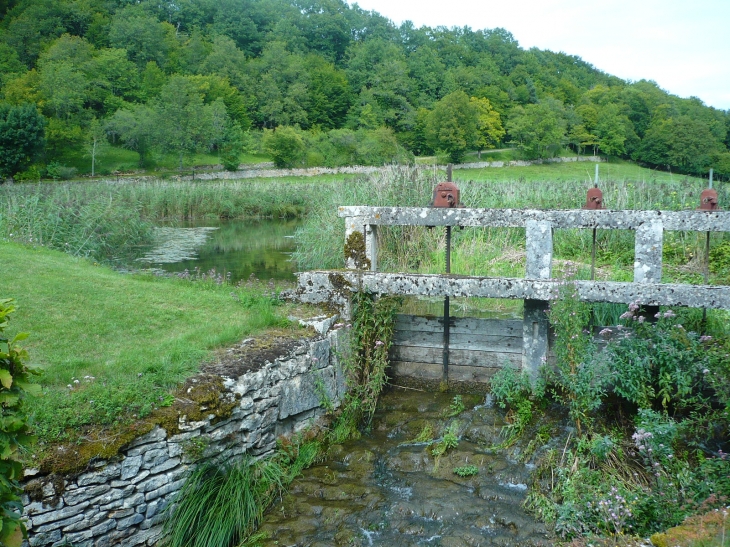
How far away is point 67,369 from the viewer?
209 inches

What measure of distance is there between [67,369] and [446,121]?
6324 cm

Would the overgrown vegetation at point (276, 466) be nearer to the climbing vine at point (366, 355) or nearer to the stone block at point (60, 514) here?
the climbing vine at point (366, 355)

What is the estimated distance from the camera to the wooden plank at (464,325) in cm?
719

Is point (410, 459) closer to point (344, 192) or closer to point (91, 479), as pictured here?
point (91, 479)

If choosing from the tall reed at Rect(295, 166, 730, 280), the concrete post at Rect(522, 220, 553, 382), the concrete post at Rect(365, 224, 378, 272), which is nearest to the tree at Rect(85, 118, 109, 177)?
the tall reed at Rect(295, 166, 730, 280)

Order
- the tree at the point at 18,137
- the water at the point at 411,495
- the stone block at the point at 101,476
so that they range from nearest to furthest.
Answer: the stone block at the point at 101,476 → the water at the point at 411,495 → the tree at the point at 18,137

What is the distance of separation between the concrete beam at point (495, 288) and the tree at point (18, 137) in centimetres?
4858

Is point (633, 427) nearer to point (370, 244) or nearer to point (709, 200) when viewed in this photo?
point (709, 200)

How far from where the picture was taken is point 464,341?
7.32 m

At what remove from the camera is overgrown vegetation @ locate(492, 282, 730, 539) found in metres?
4.61

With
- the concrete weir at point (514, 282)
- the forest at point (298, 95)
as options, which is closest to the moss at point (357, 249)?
the concrete weir at point (514, 282)

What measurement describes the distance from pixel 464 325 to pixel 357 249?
5.40 ft

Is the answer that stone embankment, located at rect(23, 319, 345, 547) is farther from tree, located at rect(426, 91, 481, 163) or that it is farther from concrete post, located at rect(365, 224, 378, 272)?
tree, located at rect(426, 91, 481, 163)

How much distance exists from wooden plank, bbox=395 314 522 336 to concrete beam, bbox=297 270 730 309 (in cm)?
80
